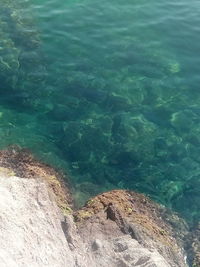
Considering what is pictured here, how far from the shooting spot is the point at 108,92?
20625mm

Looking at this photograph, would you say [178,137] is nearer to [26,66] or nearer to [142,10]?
[26,66]

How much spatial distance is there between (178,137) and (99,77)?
211 inches

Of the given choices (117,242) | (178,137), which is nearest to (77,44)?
(178,137)

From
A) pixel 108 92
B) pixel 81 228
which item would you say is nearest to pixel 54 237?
pixel 81 228

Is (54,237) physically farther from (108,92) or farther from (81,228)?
(108,92)

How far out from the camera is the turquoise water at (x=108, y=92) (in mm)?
17438

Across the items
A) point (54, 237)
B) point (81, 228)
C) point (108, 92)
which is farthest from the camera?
point (108, 92)

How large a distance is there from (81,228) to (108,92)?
8.93 metres

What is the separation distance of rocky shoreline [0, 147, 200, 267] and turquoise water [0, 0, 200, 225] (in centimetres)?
110

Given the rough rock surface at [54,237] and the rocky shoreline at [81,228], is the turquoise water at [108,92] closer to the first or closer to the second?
the rocky shoreline at [81,228]

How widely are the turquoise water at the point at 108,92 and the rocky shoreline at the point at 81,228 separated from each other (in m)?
1.10

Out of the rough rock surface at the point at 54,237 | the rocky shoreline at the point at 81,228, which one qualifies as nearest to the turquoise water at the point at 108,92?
the rocky shoreline at the point at 81,228

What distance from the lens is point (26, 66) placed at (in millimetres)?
21984

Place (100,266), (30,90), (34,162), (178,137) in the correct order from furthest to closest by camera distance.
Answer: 1. (30,90)
2. (178,137)
3. (34,162)
4. (100,266)
